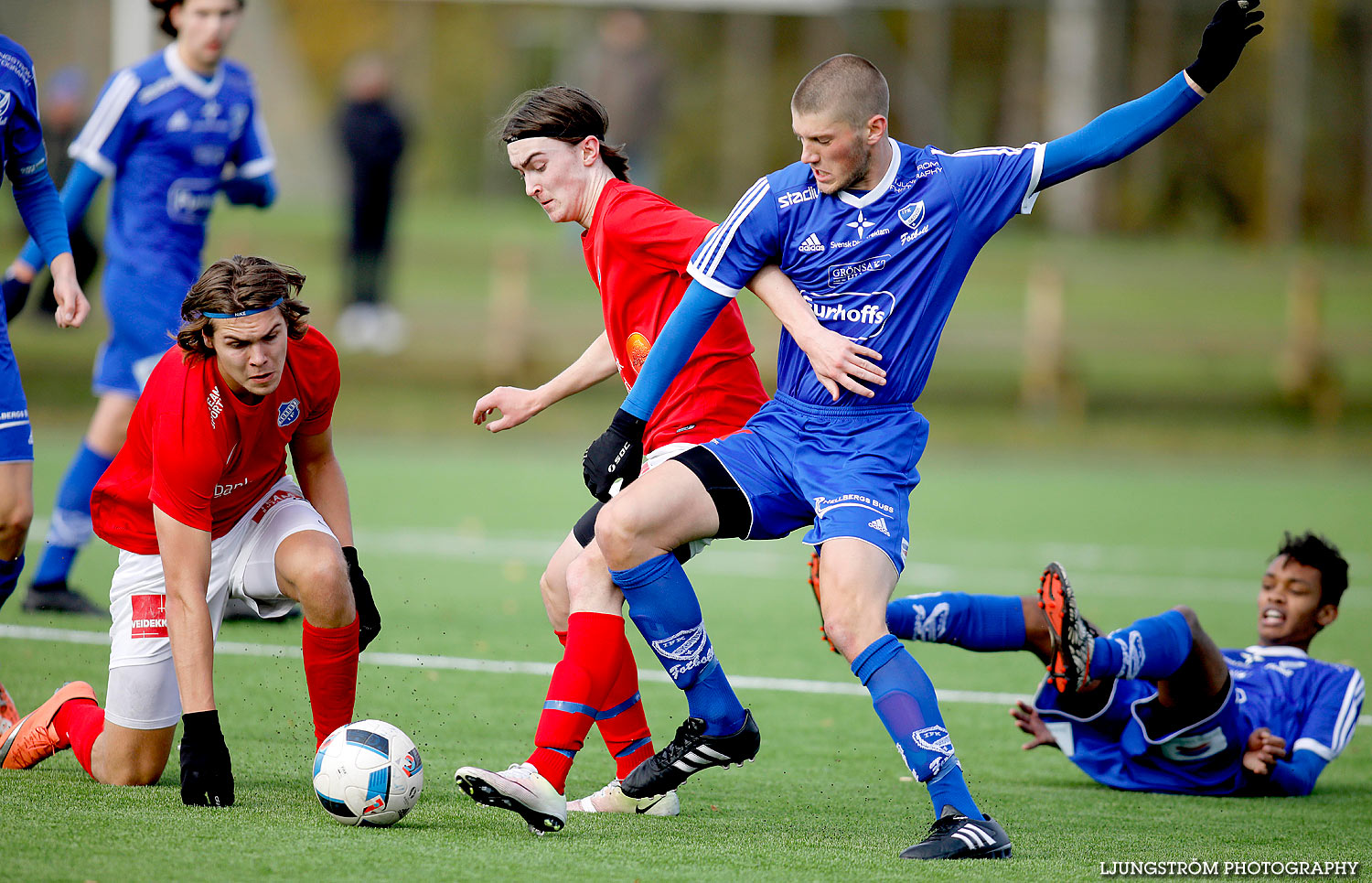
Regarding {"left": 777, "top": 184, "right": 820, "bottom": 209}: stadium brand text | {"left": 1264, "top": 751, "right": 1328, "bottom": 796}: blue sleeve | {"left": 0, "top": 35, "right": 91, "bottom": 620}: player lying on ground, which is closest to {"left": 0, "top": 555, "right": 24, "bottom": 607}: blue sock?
{"left": 0, "top": 35, "right": 91, "bottom": 620}: player lying on ground

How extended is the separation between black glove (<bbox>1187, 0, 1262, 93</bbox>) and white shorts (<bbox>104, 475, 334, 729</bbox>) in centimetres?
284

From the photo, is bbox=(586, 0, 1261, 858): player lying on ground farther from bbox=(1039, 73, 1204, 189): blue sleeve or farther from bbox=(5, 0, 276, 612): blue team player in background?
bbox=(5, 0, 276, 612): blue team player in background

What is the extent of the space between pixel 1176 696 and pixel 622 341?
206cm

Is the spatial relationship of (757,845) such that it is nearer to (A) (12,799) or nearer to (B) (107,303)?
(A) (12,799)

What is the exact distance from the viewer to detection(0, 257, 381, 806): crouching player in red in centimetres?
398

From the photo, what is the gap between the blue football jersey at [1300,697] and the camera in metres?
4.75

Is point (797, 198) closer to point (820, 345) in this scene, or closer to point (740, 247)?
point (740, 247)

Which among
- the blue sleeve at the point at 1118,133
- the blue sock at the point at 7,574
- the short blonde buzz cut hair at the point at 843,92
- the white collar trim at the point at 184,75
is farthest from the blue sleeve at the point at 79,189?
the blue sleeve at the point at 1118,133

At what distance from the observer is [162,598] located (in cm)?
433

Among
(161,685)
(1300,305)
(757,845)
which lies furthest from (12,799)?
(1300,305)

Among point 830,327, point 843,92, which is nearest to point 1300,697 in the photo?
point 830,327

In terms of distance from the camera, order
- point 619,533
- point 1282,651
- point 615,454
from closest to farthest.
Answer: point 619,533, point 615,454, point 1282,651

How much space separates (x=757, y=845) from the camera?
384 cm

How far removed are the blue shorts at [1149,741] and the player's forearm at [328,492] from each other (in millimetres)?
2300
